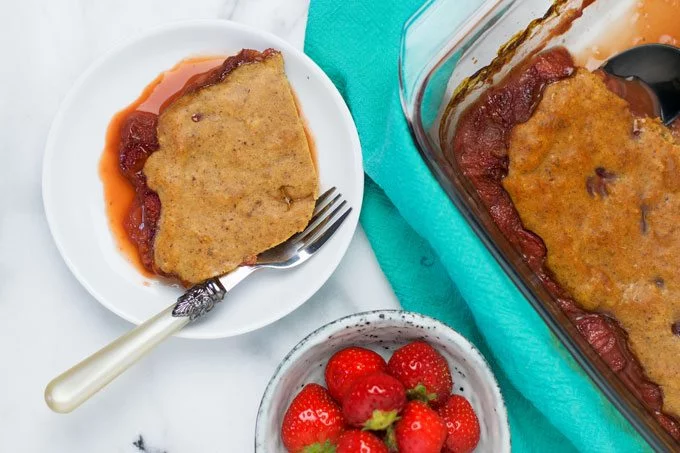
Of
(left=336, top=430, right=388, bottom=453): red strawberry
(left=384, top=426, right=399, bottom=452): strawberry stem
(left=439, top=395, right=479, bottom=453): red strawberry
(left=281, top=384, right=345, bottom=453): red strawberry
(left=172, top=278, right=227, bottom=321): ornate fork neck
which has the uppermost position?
(left=172, top=278, right=227, bottom=321): ornate fork neck

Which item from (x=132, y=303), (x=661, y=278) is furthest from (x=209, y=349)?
(x=661, y=278)

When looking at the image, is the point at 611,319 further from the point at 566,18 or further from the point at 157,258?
the point at 157,258

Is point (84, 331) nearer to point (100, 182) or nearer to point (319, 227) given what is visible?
point (100, 182)

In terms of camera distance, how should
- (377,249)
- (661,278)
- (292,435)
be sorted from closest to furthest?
(292,435)
(661,278)
(377,249)

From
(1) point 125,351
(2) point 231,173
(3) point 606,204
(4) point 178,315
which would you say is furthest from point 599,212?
(1) point 125,351

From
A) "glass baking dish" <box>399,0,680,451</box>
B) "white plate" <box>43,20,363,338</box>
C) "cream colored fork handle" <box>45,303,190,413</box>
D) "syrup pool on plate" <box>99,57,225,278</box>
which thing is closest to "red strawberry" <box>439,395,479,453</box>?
"glass baking dish" <box>399,0,680,451</box>

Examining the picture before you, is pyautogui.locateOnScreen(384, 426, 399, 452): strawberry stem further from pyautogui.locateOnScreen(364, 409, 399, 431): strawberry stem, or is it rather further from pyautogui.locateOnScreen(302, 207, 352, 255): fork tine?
pyautogui.locateOnScreen(302, 207, 352, 255): fork tine

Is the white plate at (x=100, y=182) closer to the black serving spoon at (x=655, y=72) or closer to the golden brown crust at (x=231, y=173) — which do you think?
the golden brown crust at (x=231, y=173)

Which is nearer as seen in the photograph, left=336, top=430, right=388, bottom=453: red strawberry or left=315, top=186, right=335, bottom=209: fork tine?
left=336, top=430, right=388, bottom=453: red strawberry
